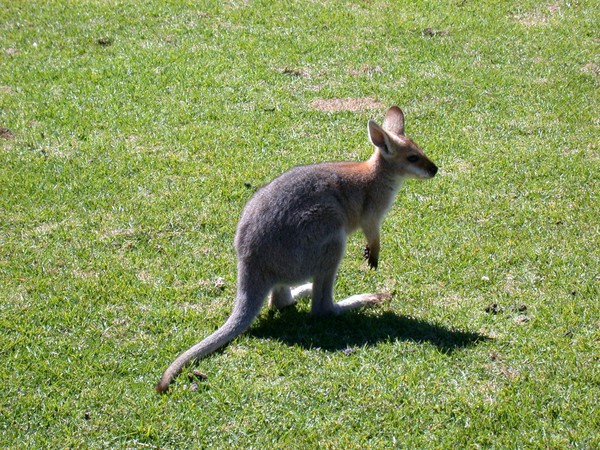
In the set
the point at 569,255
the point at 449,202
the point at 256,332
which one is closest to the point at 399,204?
the point at 449,202

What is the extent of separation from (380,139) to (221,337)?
1.86 metres

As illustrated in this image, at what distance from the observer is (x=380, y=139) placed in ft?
20.3

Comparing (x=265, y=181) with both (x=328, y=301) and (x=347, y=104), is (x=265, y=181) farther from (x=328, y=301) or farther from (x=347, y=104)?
(x=328, y=301)

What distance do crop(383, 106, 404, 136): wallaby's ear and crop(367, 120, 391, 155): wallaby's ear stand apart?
1.48 ft

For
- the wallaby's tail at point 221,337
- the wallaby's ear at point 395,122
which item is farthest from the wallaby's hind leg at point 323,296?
the wallaby's ear at point 395,122

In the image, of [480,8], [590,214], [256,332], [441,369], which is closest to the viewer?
[441,369]

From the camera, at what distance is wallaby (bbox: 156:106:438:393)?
218 inches

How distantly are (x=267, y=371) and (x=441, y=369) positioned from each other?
104cm

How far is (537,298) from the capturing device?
6.02 meters

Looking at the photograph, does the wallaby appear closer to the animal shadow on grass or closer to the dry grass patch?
the animal shadow on grass

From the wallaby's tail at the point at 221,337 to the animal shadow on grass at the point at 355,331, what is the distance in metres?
0.24

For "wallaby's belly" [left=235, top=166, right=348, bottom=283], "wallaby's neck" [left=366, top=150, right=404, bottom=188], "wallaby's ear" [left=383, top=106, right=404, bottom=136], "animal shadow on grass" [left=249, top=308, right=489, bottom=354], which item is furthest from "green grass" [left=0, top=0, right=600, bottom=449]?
"wallaby's ear" [left=383, top=106, right=404, bottom=136]

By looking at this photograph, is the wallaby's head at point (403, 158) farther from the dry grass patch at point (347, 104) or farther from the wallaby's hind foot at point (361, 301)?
the dry grass patch at point (347, 104)

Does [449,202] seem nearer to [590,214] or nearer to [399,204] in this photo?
[399,204]
